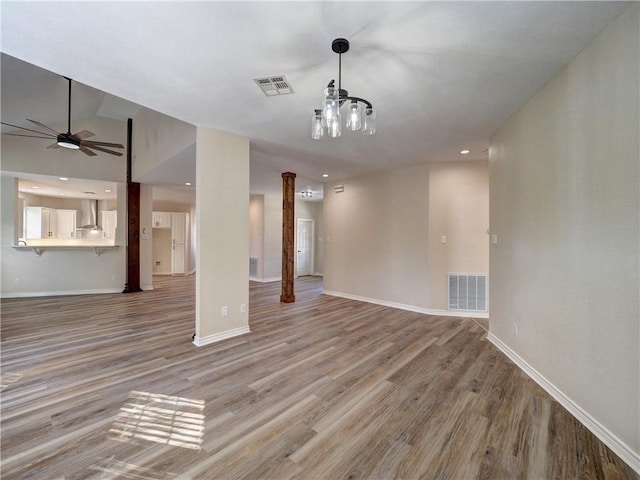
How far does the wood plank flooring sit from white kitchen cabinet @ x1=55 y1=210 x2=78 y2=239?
600 cm

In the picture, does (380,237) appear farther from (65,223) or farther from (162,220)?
(65,223)

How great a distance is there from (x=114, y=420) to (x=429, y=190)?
16.3 feet

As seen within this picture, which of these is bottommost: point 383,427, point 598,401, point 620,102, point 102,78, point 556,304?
point 383,427

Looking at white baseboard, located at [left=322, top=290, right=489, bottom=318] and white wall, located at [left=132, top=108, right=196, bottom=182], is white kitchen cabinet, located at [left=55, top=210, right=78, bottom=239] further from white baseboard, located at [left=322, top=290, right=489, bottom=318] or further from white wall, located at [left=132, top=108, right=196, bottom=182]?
white baseboard, located at [left=322, top=290, right=489, bottom=318]

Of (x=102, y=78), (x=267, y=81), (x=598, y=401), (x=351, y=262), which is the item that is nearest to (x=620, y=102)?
(x=598, y=401)

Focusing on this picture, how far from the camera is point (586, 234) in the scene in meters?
1.91

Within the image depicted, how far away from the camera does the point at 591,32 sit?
1755 millimetres

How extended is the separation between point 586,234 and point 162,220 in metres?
10.5

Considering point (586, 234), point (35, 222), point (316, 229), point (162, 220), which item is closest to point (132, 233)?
point (162, 220)

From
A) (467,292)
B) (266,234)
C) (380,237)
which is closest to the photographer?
(467,292)

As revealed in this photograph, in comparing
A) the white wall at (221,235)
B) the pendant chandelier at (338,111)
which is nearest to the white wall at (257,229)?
the white wall at (221,235)

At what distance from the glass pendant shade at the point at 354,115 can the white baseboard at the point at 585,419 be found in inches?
105

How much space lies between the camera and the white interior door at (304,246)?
9180mm

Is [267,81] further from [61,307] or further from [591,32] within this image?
Answer: [61,307]
